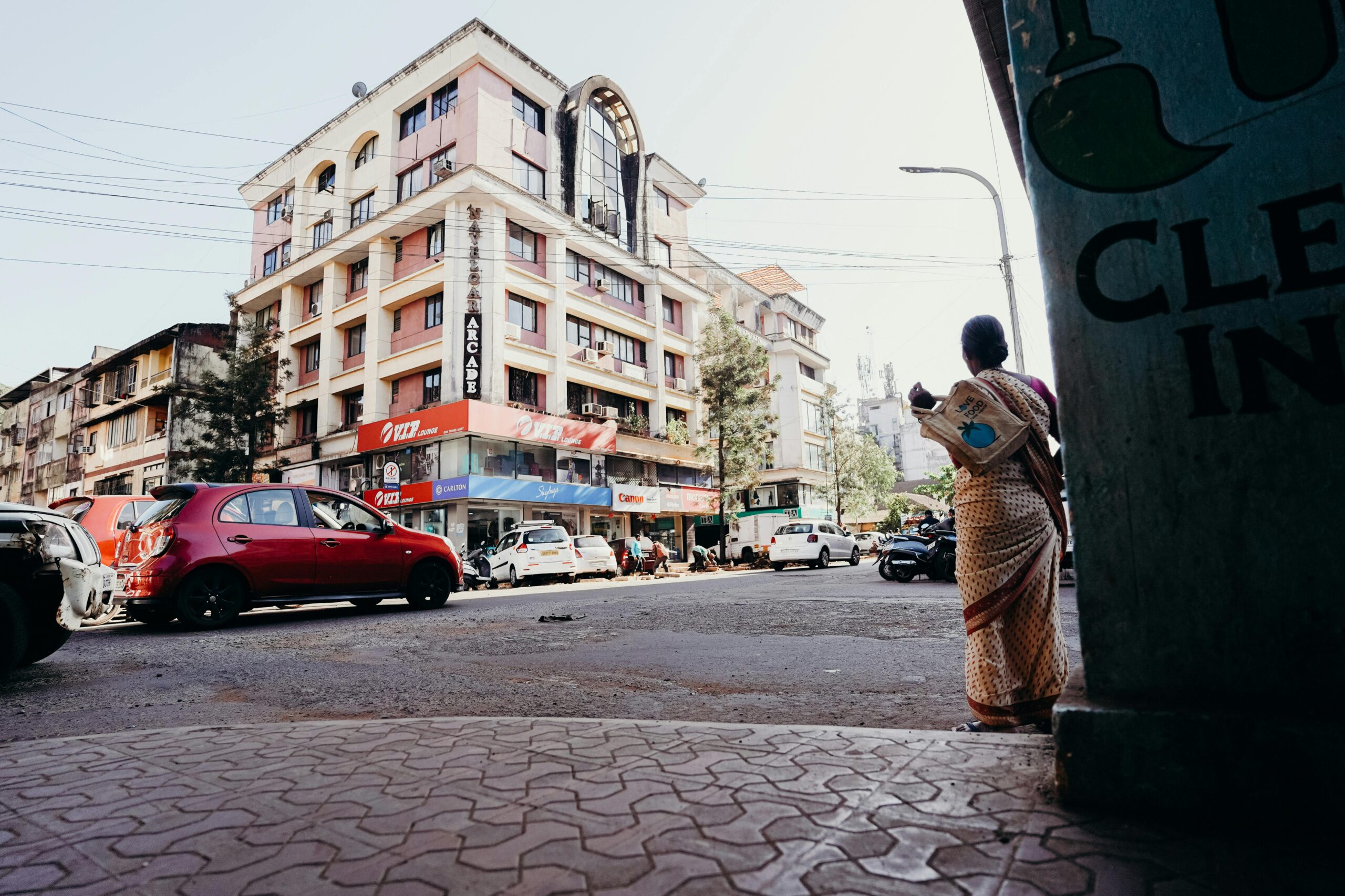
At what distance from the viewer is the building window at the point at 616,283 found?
3366 centimetres

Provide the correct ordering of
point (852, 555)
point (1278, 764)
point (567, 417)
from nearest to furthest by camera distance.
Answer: point (1278, 764)
point (852, 555)
point (567, 417)

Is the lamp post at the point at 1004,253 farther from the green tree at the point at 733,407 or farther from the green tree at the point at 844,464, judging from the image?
the green tree at the point at 844,464

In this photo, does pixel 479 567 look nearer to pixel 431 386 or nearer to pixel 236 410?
pixel 431 386

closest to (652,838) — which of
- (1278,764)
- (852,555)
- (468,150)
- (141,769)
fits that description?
(1278,764)

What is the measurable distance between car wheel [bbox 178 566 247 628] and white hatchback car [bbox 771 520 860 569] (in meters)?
18.1

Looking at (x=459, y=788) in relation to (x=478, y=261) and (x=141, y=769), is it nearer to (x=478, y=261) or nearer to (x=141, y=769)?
(x=141, y=769)

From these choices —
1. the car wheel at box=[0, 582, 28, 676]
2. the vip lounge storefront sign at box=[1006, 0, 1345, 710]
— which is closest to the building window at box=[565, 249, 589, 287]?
the car wheel at box=[0, 582, 28, 676]

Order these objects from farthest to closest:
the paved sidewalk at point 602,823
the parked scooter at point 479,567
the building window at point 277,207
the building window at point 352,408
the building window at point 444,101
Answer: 1. the building window at point 277,207
2. the building window at point 352,408
3. the building window at point 444,101
4. the parked scooter at point 479,567
5. the paved sidewalk at point 602,823

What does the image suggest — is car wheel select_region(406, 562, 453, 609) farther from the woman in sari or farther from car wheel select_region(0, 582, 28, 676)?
the woman in sari

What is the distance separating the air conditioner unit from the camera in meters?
33.3

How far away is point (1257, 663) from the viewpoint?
163cm

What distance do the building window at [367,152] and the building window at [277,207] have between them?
5.78m

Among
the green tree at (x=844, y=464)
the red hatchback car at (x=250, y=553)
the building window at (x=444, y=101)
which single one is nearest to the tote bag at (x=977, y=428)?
the red hatchback car at (x=250, y=553)

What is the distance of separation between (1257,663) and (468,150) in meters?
30.4
